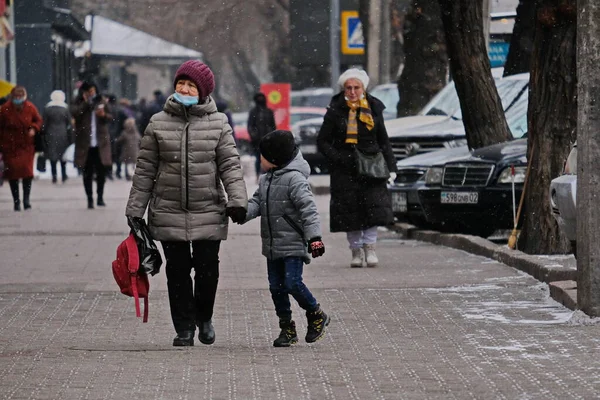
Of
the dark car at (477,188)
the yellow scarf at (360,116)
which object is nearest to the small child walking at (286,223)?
the yellow scarf at (360,116)

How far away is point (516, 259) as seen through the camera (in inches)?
545

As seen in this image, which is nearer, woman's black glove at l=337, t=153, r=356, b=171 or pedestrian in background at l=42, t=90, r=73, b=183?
woman's black glove at l=337, t=153, r=356, b=171

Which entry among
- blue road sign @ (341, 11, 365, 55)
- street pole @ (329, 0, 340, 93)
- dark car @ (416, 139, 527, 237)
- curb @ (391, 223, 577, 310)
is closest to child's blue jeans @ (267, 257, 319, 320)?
curb @ (391, 223, 577, 310)

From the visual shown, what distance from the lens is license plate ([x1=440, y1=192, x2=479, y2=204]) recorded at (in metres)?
16.9

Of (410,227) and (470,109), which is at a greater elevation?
(470,109)

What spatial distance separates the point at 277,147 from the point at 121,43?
131 feet

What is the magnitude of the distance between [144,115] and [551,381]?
94.9 ft

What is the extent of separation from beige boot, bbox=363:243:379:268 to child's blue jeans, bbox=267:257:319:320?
5.04 metres

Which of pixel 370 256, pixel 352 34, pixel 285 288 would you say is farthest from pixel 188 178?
pixel 352 34

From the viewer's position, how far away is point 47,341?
967cm

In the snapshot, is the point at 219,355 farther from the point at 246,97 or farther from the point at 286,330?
the point at 246,97

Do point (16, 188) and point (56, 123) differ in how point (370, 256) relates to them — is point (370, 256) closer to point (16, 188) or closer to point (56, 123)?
point (16, 188)

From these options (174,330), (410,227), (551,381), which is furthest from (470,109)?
(551,381)

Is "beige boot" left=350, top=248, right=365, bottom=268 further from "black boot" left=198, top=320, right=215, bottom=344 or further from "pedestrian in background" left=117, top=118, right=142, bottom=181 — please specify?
"pedestrian in background" left=117, top=118, right=142, bottom=181
